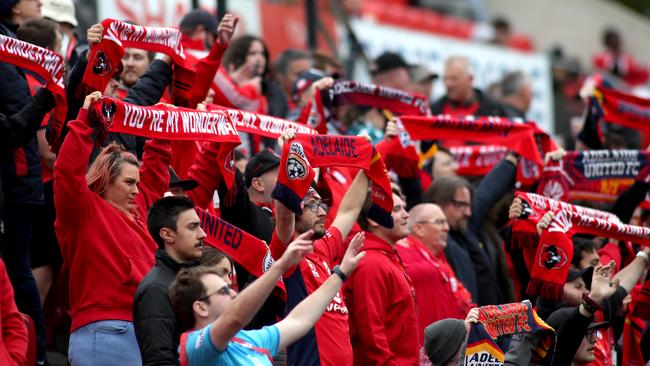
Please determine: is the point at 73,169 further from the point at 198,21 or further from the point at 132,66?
the point at 198,21

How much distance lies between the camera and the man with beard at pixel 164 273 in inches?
214

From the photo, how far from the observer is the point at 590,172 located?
8.92 metres

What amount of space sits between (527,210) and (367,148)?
140 cm

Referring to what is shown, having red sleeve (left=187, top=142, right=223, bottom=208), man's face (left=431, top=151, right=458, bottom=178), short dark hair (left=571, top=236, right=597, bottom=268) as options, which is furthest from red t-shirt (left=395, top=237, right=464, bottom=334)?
→ man's face (left=431, top=151, right=458, bottom=178)

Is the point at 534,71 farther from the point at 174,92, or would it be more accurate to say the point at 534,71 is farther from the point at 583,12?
the point at 174,92

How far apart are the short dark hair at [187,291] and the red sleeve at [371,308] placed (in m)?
1.67

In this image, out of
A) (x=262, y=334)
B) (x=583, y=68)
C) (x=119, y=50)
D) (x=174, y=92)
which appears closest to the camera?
(x=262, y=334)

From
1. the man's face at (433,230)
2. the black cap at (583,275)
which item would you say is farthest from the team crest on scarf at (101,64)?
the black cap at (583,275)

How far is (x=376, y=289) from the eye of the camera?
6.87 m

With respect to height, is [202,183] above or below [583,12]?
above

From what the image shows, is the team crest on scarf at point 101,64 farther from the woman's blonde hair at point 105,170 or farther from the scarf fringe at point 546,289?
the scarf fringe at point 546,289

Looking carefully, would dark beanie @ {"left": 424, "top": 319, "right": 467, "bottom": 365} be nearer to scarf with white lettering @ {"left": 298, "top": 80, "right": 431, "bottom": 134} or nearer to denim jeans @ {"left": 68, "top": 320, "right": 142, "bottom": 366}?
denim jeans @ {"left": 68, "top": 320, "right": 142, "bottom": 366}

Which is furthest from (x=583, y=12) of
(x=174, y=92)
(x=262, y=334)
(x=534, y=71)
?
(x=262, y=334)

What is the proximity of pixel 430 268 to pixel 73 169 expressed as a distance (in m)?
2.57
